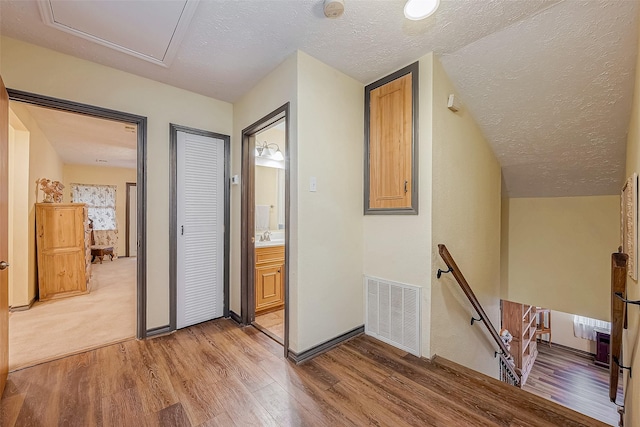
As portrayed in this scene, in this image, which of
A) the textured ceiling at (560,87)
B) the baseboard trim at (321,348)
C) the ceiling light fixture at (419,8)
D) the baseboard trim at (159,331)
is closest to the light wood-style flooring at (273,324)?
the baseboard trim at (321,348)

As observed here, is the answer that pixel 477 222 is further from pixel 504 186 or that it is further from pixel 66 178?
pixel 66 178

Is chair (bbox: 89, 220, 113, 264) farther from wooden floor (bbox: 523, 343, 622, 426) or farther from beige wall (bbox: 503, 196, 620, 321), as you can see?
wooden floor (bbox: 523, 343, 622, 426)

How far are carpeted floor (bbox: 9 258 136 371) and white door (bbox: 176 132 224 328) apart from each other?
0.63 m

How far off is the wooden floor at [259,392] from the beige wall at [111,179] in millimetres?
6233

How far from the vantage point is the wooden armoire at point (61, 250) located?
3807 millimetres

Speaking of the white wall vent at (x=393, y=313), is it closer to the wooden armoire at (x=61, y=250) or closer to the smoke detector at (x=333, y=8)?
the smoke detector at (x=333, y=8)

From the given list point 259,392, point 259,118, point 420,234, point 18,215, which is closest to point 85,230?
point 18,215

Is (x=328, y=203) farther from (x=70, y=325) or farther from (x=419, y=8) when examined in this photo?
(x=70, y=325)

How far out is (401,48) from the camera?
2.07 m

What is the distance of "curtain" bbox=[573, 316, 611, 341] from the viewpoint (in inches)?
230

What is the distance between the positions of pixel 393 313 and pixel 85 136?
5.22m

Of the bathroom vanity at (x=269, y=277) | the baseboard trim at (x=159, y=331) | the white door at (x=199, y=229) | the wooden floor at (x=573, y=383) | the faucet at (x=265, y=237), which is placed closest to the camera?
the baseboard trim at (x=159, y=331)

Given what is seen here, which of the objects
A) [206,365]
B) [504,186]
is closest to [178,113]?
[206,365]

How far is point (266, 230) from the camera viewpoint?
4070 mm
